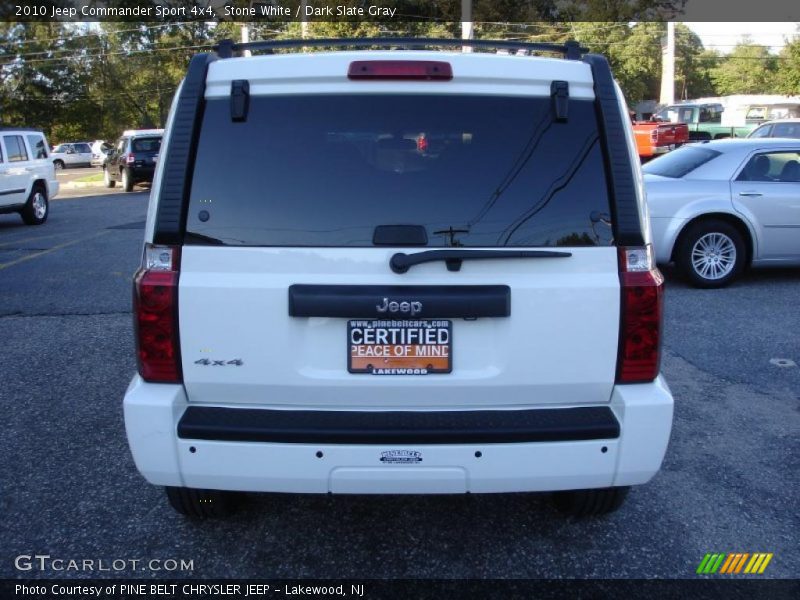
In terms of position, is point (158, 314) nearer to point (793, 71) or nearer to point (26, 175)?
point (26, 175)

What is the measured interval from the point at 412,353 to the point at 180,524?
4.90 ft

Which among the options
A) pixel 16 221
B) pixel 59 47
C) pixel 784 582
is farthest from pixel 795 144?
pixel 59 47

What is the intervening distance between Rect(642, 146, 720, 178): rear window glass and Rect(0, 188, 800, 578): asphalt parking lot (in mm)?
3234

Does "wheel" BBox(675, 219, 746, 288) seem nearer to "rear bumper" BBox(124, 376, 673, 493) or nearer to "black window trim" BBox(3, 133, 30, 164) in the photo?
"rear bumper" BBox(124, 376, 673, 493)

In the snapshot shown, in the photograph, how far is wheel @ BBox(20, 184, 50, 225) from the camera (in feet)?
50.8

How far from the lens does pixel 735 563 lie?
3.14 meters

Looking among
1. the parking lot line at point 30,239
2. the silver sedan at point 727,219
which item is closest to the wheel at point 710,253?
the silver sedan at point 727,219

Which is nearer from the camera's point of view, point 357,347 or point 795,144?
point 357,347

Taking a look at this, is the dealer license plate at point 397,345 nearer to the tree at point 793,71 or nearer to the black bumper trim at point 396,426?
the black bumper trim at point 396,426

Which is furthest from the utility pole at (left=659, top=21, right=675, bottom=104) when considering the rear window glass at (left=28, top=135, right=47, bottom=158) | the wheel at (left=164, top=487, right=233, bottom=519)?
the wheel at (left=164, top=487, right=233, bottom=519)

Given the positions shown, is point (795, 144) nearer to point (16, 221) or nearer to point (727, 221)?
point (727, 221)

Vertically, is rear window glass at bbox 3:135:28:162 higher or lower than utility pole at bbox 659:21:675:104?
lower

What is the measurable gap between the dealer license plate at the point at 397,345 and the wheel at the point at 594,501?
103cm

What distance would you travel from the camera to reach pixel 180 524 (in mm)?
3441
